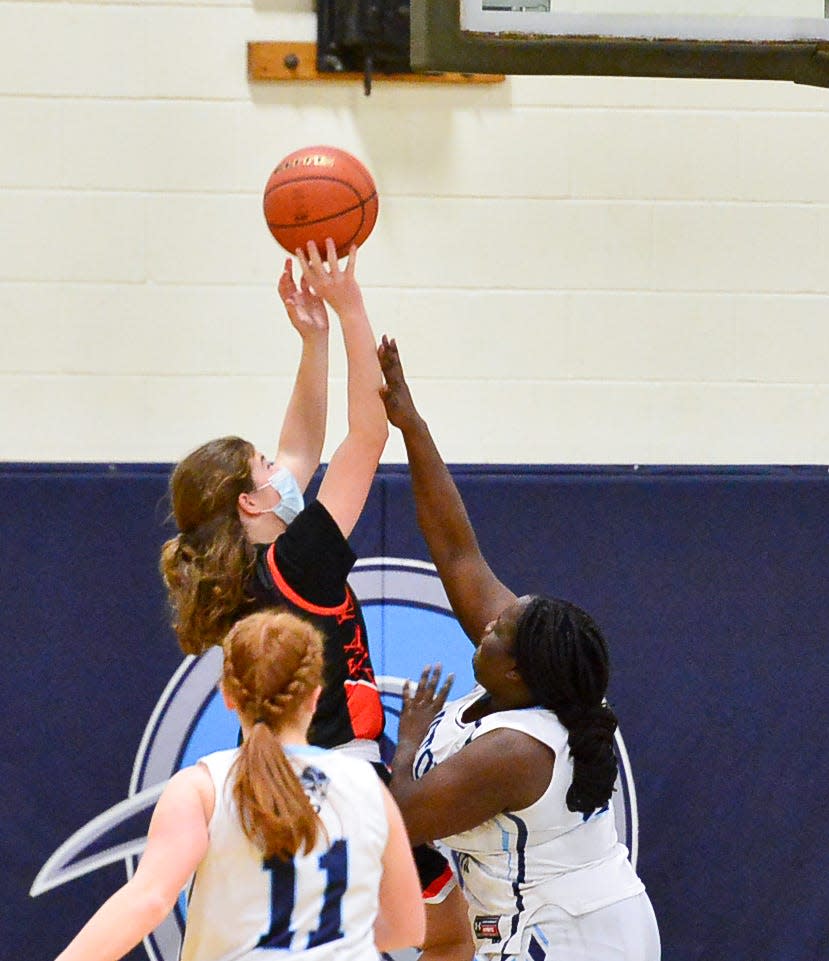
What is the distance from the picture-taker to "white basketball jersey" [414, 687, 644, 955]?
9.73ft

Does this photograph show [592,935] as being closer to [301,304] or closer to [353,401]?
[353,401]

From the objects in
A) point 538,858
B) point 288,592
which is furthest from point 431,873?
point 288,592

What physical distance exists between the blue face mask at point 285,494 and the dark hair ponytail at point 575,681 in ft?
1.89

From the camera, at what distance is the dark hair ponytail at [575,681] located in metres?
2.95

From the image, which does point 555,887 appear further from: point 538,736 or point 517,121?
point 517,121

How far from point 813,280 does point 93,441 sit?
2.45 meters

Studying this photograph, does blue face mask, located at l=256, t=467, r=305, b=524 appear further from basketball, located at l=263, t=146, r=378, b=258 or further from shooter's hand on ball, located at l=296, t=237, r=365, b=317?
basketball, located at l=263, t=146, r=378, b=258

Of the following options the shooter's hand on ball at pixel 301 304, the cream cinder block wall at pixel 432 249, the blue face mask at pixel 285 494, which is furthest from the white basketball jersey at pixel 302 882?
the cream cinder block wall at pixel 432 249

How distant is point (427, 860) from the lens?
3.46m

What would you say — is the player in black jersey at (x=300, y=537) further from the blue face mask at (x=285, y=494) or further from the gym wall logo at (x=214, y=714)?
the gym wall logo at (x=214, y=714)

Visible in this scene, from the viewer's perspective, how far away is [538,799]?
2953 mm

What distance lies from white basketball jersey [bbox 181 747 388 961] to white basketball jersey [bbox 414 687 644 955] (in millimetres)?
662

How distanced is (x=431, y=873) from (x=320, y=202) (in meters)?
1.66

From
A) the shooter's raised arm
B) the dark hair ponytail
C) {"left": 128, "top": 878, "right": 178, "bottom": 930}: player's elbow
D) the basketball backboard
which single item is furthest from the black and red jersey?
the basketball backboard
